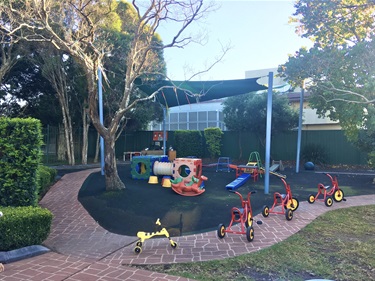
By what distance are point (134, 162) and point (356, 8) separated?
9507 millimetres

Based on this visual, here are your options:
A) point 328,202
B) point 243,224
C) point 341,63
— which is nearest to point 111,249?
point 243,224

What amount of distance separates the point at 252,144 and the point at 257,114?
2380 millimetres

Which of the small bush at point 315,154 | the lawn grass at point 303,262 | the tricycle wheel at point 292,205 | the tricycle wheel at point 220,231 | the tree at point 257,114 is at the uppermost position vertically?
the tree at point 257,114

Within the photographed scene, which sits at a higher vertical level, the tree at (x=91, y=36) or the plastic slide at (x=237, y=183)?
the tree at (x=91, y=36)

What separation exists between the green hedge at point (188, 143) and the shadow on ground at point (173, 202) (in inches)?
289

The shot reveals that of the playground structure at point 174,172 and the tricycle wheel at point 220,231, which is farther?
the playground structure at point 174,172

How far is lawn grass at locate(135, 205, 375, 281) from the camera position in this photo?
12.0 ft

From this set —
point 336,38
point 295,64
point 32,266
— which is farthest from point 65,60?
point 32,266

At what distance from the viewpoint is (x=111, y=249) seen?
4.64 meters

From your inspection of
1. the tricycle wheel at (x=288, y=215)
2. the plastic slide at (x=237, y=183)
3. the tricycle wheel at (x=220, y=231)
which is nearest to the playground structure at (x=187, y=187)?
the plastic slide at (x=237, y=183)

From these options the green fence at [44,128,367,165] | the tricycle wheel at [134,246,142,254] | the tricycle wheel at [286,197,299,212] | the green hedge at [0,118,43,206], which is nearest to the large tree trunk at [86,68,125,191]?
the green hedge at [0,118,43,206]

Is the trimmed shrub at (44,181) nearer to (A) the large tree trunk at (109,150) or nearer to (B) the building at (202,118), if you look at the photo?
(A) the large tree trunk at (109,150)

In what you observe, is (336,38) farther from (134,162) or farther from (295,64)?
(134,162)

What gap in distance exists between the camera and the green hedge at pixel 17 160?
520 centimetres
